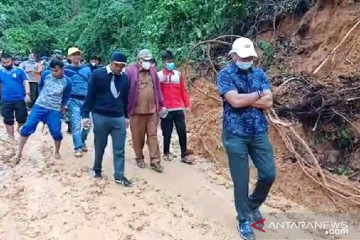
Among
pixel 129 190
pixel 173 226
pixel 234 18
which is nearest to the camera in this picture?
pixel 173 226

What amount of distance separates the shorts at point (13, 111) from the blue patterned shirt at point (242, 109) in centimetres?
442

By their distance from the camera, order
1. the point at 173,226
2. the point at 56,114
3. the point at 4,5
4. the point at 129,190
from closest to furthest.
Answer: the point at 173,226
the point at 129,190
the point at 56,114
the point at 4,5

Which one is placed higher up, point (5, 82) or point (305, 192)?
point (5, 82)

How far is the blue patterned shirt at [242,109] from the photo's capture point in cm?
412

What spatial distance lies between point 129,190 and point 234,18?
6.01 meters

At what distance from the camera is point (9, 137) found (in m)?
7.65

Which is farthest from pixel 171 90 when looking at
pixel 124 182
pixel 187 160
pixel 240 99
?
pixel 240 99

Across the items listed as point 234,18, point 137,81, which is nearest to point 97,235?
point 137,81

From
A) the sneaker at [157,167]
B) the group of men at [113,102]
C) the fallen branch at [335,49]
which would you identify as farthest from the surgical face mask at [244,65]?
the fallen branch at [335,49]

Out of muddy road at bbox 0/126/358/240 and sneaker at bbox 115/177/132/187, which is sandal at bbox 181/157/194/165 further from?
sneaker at bbox 115/177/132/187

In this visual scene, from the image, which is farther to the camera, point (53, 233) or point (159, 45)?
point (159, 45)

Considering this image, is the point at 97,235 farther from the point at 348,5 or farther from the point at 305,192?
the point at 348,5

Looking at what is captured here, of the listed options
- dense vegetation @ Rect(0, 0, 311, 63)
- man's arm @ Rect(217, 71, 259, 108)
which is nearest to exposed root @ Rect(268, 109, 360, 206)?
man's arm @ Rect(217, 71, 259, 108)

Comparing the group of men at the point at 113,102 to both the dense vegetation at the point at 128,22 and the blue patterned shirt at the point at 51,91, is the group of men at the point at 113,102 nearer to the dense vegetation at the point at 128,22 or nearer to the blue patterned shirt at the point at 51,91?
the blue patterned shirt at the point at 51,91
